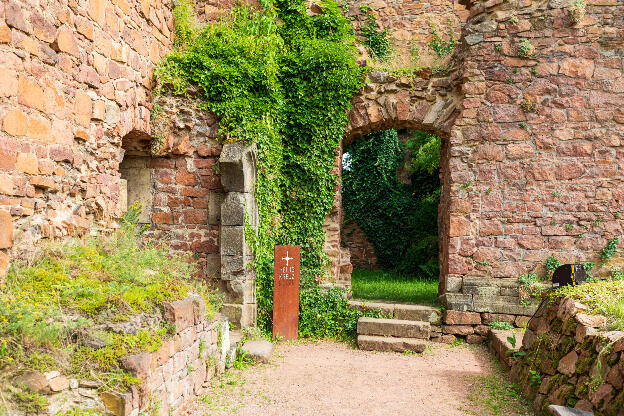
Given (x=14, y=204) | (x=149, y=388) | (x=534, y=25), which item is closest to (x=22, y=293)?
(x=14, y=204)

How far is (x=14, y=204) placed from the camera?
3822mm

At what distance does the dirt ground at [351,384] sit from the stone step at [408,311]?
0.57 meters

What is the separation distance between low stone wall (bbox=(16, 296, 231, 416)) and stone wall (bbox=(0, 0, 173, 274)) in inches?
51.4

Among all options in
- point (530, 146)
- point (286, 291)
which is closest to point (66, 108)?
point (286, 291)

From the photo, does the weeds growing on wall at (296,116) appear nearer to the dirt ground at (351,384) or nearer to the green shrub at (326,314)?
the green shrub at (326,314)

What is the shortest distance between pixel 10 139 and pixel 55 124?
61cm

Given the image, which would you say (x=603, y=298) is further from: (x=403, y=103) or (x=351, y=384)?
(x=403, y=103)

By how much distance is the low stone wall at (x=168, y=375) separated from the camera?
2.91m

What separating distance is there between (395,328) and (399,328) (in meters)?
0.06

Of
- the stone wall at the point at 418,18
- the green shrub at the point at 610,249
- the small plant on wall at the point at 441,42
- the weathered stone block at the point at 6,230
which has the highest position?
the stone wall at the point at 418,18

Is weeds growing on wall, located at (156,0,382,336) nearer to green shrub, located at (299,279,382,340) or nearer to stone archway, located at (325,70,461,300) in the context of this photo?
green shrub, located at (299,279,382,340)

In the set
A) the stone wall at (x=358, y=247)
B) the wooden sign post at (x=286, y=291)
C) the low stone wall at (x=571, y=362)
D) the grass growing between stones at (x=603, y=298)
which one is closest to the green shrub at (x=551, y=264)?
the low stone wall at (x=571, y=362)

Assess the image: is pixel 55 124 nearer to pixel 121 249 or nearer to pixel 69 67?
pixel 69 67

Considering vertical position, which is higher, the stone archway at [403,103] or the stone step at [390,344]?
the stone archway at [403,103]
